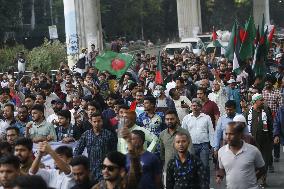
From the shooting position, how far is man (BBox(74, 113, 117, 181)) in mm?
9359

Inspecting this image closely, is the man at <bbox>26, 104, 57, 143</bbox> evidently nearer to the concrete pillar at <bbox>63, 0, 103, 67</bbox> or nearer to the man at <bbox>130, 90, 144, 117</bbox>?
the man at <bbox>130, 90, 144, 117</bbox>

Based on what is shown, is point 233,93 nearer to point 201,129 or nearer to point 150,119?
point 201,129

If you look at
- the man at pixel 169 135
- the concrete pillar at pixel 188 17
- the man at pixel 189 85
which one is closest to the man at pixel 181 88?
the man at pixel 189 85

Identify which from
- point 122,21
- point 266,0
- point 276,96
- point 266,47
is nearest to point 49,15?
point 122,21

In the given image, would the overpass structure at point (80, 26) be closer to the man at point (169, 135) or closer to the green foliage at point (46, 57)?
the green foliage at point (46, 57)

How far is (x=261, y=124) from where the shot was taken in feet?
40.7

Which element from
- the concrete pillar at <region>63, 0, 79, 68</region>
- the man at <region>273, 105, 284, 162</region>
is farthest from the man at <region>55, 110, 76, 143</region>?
the concrete pillar at <region>63, 0, 79, 68</region>

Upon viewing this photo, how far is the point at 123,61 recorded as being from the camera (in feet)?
60.1

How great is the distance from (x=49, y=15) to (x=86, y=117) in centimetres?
4881

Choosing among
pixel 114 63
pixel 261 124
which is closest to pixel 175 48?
pixel 114 63

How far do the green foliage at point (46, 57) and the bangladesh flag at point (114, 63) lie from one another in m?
11.9

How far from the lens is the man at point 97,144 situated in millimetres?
9359

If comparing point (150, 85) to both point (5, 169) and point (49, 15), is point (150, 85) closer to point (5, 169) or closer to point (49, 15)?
point (5, 169)

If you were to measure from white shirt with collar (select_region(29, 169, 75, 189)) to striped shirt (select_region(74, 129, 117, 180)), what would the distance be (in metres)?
1.70
